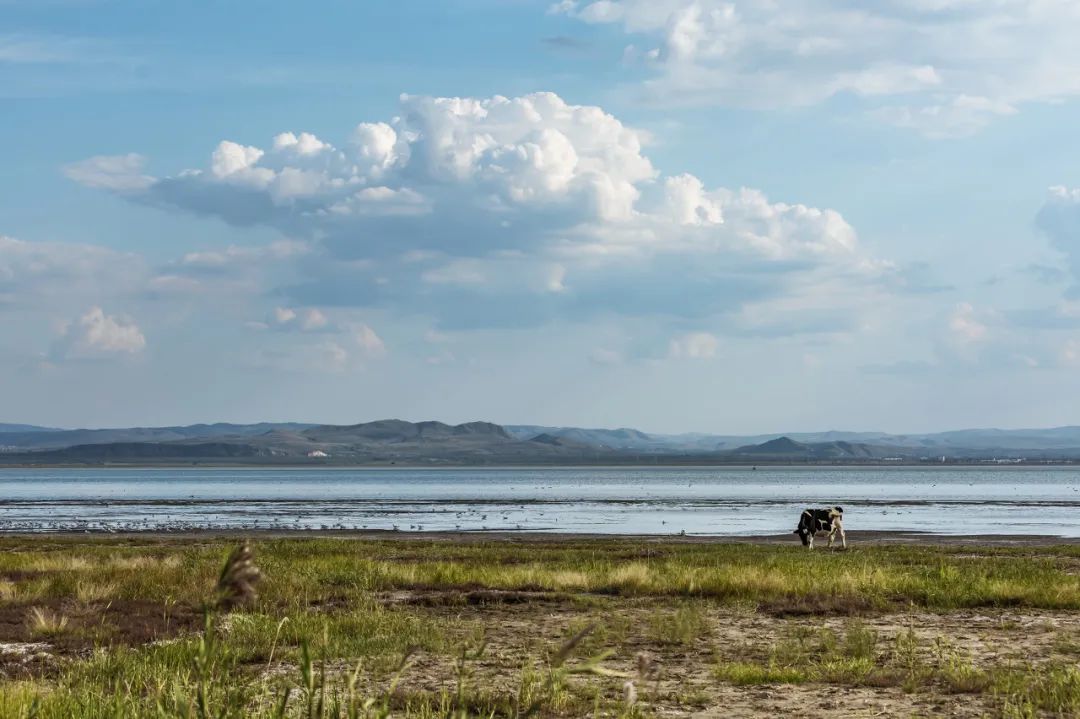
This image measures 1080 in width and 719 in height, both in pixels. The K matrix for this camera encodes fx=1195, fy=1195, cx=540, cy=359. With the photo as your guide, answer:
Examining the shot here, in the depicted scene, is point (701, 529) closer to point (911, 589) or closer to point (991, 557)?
point (991, 557)

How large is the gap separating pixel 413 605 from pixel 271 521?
5094 cm

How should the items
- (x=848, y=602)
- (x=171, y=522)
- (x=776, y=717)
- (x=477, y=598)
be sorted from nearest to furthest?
(x=776, y=717) → (x=848, y=602) → (x=477, y=598) → (x=171, y=522)

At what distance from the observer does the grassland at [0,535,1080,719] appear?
10594 millimetres

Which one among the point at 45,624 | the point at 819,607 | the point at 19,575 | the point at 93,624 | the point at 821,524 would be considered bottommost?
the point at 821,524

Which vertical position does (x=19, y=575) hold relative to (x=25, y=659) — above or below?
below

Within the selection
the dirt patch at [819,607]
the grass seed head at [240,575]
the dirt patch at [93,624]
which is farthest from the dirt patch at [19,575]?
the grass seed head at [240,575]

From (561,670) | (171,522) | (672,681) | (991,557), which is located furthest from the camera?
(171,522)

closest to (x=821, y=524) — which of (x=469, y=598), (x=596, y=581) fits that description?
(x=596, y=581)

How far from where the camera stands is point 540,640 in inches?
611

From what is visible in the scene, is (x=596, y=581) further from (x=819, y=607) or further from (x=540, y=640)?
(x=540, y=640)

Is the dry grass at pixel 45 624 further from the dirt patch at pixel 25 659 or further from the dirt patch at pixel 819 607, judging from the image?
the dirt patch at pixel 819 607

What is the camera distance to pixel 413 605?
19.5m

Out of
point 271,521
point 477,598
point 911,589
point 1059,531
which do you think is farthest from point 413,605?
A: point 271,521

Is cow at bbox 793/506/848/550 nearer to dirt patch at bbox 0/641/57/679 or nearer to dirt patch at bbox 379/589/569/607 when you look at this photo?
dirt patch at bbox 379/589/569/607
